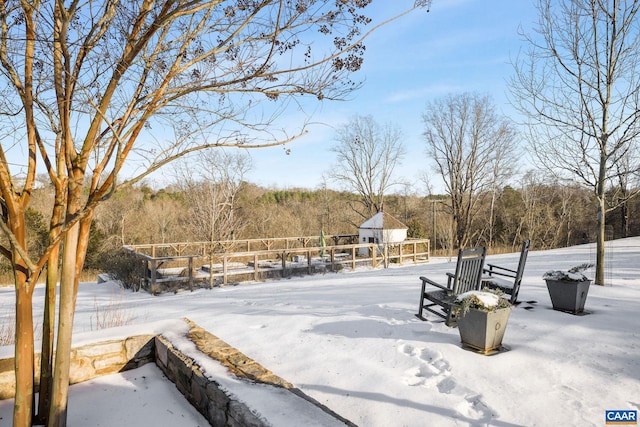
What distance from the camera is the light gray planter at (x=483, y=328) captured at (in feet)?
10.2

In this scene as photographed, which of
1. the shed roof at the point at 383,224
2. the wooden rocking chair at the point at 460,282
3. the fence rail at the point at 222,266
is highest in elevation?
the shed roof at the point at 383,224

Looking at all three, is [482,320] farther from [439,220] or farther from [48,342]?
[439,220]

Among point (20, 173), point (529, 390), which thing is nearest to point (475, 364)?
point (529, 390)

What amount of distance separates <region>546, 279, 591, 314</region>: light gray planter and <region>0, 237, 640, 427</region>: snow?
5.6 inches

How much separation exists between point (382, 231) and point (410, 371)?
498 inches

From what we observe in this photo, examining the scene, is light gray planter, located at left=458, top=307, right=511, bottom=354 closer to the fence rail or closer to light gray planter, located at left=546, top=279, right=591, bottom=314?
light gray planter, located at left=546, top=279, right=591, bottom=314

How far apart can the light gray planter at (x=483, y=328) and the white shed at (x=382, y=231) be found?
11774 mm

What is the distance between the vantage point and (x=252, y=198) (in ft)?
91.8

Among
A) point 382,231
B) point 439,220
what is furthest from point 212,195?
point 439,220

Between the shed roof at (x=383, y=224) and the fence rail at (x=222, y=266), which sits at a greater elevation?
the shed roof at (x=383, y=224)

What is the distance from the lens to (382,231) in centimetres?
1539

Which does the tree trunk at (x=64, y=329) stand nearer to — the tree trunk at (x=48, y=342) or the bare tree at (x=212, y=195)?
the tree trunk at (x=48, y=342)

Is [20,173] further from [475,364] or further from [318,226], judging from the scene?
[318,226]

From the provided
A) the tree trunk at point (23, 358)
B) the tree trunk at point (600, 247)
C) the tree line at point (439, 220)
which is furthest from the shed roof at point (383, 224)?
the tree trunk at point (23, 358)
